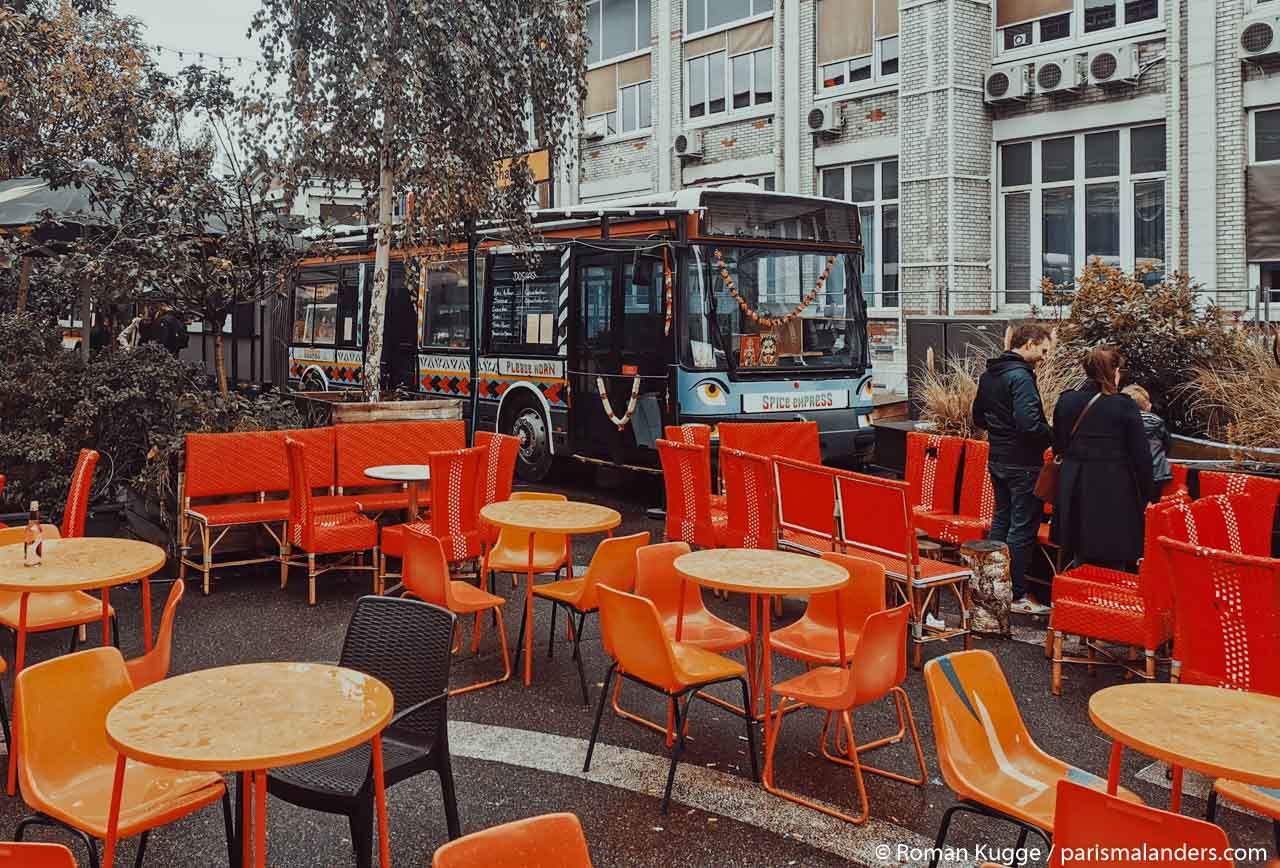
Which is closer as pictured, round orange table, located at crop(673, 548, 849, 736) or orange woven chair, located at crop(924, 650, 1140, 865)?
orange woven chair, located at crop(924, 650, 1140, 865)

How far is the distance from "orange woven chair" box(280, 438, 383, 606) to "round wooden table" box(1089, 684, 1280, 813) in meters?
5.81

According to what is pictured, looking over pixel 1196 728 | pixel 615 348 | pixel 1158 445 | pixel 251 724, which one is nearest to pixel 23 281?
pixel 615 348

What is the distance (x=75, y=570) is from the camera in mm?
5047

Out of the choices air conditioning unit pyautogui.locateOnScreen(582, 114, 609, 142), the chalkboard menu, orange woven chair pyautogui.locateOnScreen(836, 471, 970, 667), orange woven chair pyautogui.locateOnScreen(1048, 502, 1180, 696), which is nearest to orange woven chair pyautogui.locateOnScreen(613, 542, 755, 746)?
orange woven chair pyautogui.locateOnScreen(836, 471, 970, 667)

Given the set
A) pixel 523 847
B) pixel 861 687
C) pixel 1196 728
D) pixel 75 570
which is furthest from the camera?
pixel 75 570

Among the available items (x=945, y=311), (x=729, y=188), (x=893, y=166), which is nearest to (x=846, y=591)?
(x=729, y=188)

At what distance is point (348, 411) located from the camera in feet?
33.2

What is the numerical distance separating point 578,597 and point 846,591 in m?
1.45

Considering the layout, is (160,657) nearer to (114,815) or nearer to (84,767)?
(84,767)

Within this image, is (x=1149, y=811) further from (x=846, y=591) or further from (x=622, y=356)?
(x=622, y=356)

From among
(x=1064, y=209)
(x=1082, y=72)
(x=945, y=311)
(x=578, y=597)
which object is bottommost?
(x=578, y=597)

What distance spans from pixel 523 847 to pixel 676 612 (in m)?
3.22

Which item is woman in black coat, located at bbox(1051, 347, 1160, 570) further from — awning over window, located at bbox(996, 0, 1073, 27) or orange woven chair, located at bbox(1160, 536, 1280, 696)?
awning over window, located at bbox(996, 0, 1073, 27)

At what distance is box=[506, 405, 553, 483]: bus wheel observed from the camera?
13.6 meters
